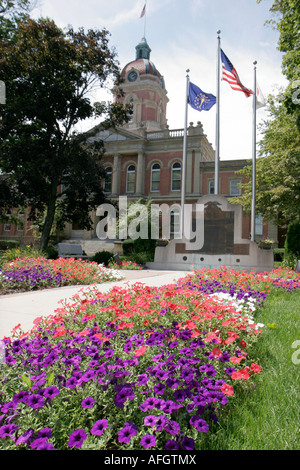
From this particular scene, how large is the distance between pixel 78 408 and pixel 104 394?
0.17 metres

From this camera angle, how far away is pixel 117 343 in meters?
2.78

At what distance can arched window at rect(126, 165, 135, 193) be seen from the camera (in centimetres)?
3553

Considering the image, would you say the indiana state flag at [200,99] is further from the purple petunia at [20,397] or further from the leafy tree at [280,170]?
the purple petunia at [20,397]

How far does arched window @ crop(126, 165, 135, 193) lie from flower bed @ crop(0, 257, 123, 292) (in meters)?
26.2

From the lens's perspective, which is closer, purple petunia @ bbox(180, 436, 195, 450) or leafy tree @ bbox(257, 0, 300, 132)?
purple petunia @ bbox(180, 436, 195, 450)

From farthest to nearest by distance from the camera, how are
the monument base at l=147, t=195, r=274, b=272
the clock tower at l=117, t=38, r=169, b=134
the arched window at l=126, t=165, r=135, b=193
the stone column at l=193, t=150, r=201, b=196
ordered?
the clock tower at l=117, t=38, r=169, b=134 → the arched window at l=126, t=165, r=135, b=193 → the stone column at l=193, t=150, r=201, b=196 → the monument base at l=147, t=195, r=274, b=272

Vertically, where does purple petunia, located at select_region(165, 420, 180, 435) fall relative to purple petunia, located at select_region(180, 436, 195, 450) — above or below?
above

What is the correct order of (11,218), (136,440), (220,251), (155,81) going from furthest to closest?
(155,81) → (11,218) → (220,251) → (136,440)

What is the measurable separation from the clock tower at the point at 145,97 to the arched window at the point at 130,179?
624 centimetres

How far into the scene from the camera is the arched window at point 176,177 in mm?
34125

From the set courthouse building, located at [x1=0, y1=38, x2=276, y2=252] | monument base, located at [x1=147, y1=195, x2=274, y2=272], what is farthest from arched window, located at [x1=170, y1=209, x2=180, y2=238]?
monument base, located at [x1=147, y1=195, x2=274, y2=272]

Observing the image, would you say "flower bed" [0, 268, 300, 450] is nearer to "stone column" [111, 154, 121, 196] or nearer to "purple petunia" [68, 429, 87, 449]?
"purple petunia" [68, 429, 87, 449]
